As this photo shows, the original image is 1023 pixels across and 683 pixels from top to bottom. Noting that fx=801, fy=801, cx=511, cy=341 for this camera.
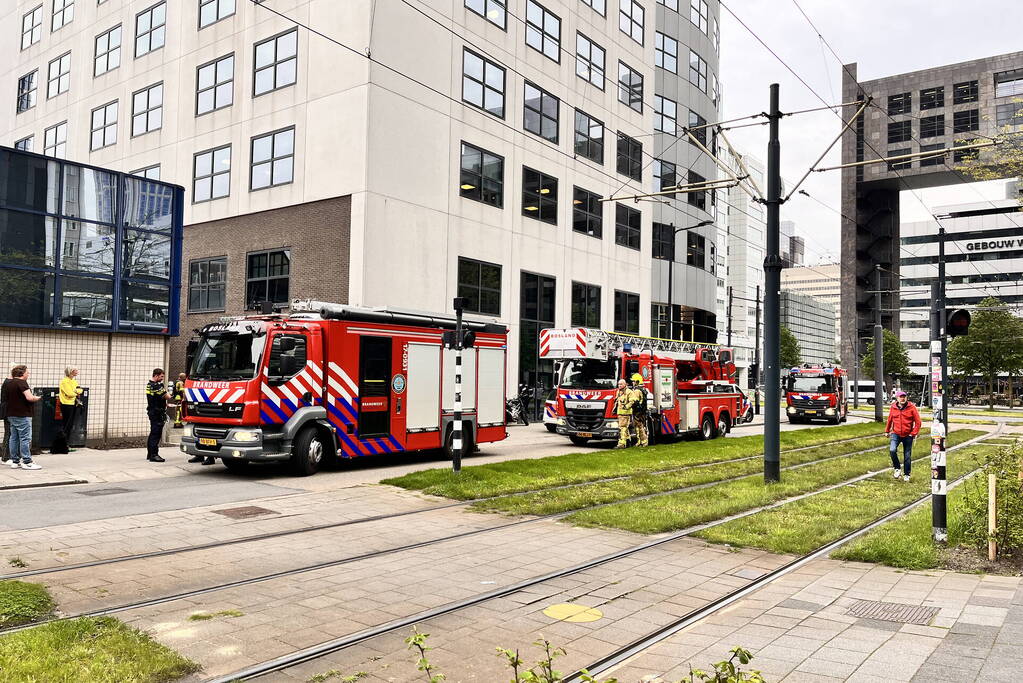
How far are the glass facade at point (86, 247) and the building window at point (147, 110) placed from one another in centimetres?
1338

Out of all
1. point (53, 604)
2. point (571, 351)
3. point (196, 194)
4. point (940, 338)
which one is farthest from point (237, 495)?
point (196, 194)

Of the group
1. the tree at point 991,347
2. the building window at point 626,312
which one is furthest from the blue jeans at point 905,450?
the tree at point 991,347

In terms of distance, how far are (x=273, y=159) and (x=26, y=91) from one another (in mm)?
21626

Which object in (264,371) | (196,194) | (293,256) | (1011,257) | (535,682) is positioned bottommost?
(535,682)

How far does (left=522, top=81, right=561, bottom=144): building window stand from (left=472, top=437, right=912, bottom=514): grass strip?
1859 cm

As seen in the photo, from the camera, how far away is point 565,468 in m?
16.1

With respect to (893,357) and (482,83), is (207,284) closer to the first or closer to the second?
(482,83)

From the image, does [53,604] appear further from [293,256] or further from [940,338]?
[293,256]

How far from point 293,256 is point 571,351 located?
10.2 m

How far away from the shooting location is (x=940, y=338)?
9.53 metres

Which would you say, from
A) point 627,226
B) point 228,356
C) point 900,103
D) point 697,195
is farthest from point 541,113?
point 900,103

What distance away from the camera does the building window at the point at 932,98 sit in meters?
84.4

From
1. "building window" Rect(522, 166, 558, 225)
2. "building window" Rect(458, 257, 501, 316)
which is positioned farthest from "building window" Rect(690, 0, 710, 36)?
"building window" Rect(458, 257, 501, 316)

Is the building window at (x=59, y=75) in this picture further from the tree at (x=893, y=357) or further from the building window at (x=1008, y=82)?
the building window at (x=1008, y=82)
